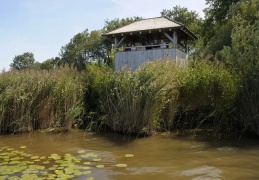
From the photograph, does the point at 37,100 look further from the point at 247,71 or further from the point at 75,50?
the point at 75,50

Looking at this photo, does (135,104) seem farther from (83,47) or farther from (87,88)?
(83,47)

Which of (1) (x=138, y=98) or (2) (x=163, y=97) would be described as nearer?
(1) (x=138, y=98)

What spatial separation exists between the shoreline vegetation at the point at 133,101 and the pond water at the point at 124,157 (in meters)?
0.66

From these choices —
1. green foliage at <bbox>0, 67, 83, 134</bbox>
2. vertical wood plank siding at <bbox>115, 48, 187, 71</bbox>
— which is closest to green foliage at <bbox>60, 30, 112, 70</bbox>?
vertical wood plank siding at <bbox>115, 48, 187, 71</bbox>

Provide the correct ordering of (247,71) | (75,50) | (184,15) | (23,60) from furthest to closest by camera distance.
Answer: (23,60)
(75,50)
(184,15)
(247,71)

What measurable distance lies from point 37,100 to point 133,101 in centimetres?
353

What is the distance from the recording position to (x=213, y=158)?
6051 millimetres

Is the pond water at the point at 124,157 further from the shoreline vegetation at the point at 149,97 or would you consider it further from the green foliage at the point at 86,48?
the green foliage at the point at 86,48

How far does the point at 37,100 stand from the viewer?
948cm

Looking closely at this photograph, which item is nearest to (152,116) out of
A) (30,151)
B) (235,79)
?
(235,79)

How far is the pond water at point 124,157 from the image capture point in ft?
16.4

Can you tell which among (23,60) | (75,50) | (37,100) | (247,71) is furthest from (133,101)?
(23,60)

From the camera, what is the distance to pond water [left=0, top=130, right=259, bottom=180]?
16.4ft

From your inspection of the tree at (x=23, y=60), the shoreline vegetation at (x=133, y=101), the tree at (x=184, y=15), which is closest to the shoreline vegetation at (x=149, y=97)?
the shoreline vegetation at (x=133, y=101)
